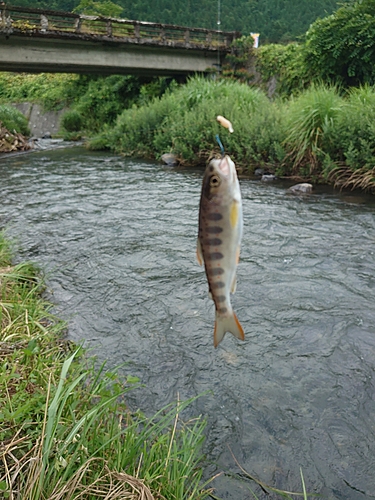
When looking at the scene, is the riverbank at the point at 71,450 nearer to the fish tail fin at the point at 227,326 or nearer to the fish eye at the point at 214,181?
the fish tail fin at the point at 227,326

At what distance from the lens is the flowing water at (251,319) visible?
9.96 feet

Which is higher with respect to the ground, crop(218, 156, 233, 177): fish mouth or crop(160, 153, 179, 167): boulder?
crop(218, 156, 233, 177): fish mouth

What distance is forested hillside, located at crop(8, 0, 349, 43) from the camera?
60656 millimetres

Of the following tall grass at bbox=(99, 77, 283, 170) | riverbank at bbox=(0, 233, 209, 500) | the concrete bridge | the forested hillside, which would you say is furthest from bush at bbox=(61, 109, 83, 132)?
the forested hillside

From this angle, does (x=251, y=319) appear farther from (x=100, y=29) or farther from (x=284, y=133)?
(x=100, y=29)

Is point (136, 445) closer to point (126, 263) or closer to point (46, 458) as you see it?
point (46, 458)

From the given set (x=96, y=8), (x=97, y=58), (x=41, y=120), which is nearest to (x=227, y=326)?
(x=97, y=58)

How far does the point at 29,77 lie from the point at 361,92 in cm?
3639

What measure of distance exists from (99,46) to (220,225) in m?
23.9

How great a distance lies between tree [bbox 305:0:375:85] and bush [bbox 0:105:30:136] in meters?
13.4

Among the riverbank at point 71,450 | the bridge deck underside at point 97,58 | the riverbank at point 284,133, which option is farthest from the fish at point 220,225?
the bridge deck underside at point 97,58

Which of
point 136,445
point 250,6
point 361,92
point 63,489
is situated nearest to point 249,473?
point 136,445

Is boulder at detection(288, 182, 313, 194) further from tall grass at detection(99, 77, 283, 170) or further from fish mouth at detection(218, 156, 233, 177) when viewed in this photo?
fish mouth at detection(218, 156, 233, 177)

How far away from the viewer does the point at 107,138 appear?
1962cm
